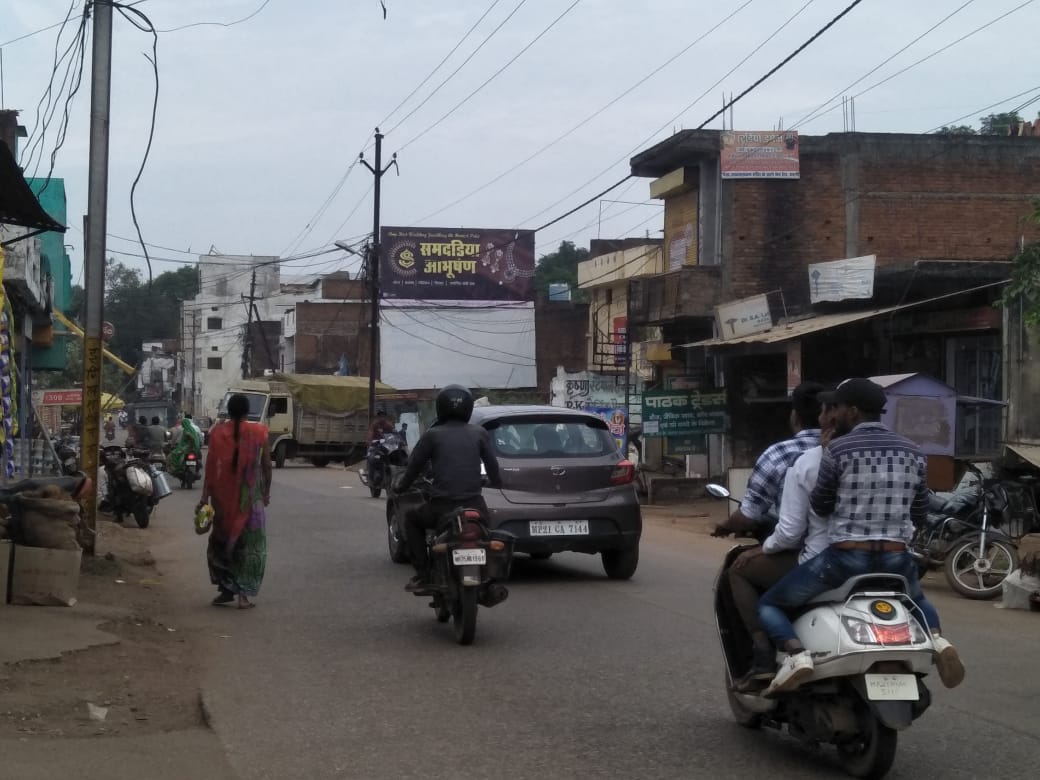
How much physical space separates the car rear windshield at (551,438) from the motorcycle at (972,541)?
10.2 feet

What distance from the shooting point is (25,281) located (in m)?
14.9

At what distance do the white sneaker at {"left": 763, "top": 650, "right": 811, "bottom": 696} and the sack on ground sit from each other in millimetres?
6302

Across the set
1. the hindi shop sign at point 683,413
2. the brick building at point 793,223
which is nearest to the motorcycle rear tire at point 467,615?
the hindi shop sign at point 683,413

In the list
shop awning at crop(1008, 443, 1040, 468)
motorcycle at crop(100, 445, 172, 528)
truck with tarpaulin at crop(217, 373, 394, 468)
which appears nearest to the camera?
shop awning at crop(1008, 443, 1040, 468)

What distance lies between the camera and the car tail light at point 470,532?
8.66 metres

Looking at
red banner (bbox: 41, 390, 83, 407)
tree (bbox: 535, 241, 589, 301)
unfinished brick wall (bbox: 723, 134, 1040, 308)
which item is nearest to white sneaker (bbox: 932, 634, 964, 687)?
unfinished brick wall (bbox: 723, 134, 1040, 308)

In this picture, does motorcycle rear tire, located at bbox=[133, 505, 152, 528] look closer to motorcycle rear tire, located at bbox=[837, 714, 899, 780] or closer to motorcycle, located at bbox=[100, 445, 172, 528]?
motorcycle, located at bbox=[100, 445, 172, 528]

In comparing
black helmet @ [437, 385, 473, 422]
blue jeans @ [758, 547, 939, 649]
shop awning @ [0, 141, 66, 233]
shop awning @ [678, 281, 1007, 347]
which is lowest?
blue jeans @ [758, 547, 939, 649]

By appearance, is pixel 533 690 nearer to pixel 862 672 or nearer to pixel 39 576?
pixel 862 672

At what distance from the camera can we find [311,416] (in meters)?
41.3

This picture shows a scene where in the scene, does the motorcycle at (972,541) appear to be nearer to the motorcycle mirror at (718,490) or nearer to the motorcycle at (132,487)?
the motorcycle mirror at (718,490)

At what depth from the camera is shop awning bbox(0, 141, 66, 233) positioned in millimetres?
8783

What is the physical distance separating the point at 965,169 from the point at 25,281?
2345 cm

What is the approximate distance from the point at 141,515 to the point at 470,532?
11207mm
